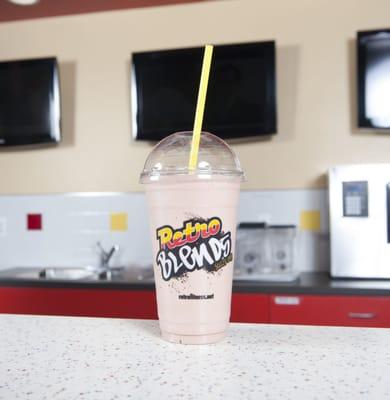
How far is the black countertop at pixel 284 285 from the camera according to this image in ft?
6.77

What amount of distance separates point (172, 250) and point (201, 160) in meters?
0.16

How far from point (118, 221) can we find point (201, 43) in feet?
4.10

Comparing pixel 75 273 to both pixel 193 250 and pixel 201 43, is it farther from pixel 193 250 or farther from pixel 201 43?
pixel 193 250

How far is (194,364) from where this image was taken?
54 cm

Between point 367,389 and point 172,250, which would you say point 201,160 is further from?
point 367,389

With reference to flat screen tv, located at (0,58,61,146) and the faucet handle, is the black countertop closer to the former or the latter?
the faucet handle

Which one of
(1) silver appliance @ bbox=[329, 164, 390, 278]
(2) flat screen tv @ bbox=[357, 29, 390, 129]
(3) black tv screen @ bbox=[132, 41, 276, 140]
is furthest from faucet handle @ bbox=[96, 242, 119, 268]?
(2) flat screen tv @ bbox=[357, 29, 390, 129]

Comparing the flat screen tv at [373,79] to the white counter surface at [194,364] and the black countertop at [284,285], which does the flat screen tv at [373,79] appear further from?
the white counter surface at [194,364]

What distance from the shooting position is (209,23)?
9.32ft

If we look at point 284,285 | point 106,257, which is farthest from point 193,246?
point 106,257

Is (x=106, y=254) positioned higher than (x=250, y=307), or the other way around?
(x=106, y=254)

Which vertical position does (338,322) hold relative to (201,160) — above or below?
below

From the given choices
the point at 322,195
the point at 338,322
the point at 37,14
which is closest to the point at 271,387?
the point at 338,322

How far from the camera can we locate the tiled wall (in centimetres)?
270
